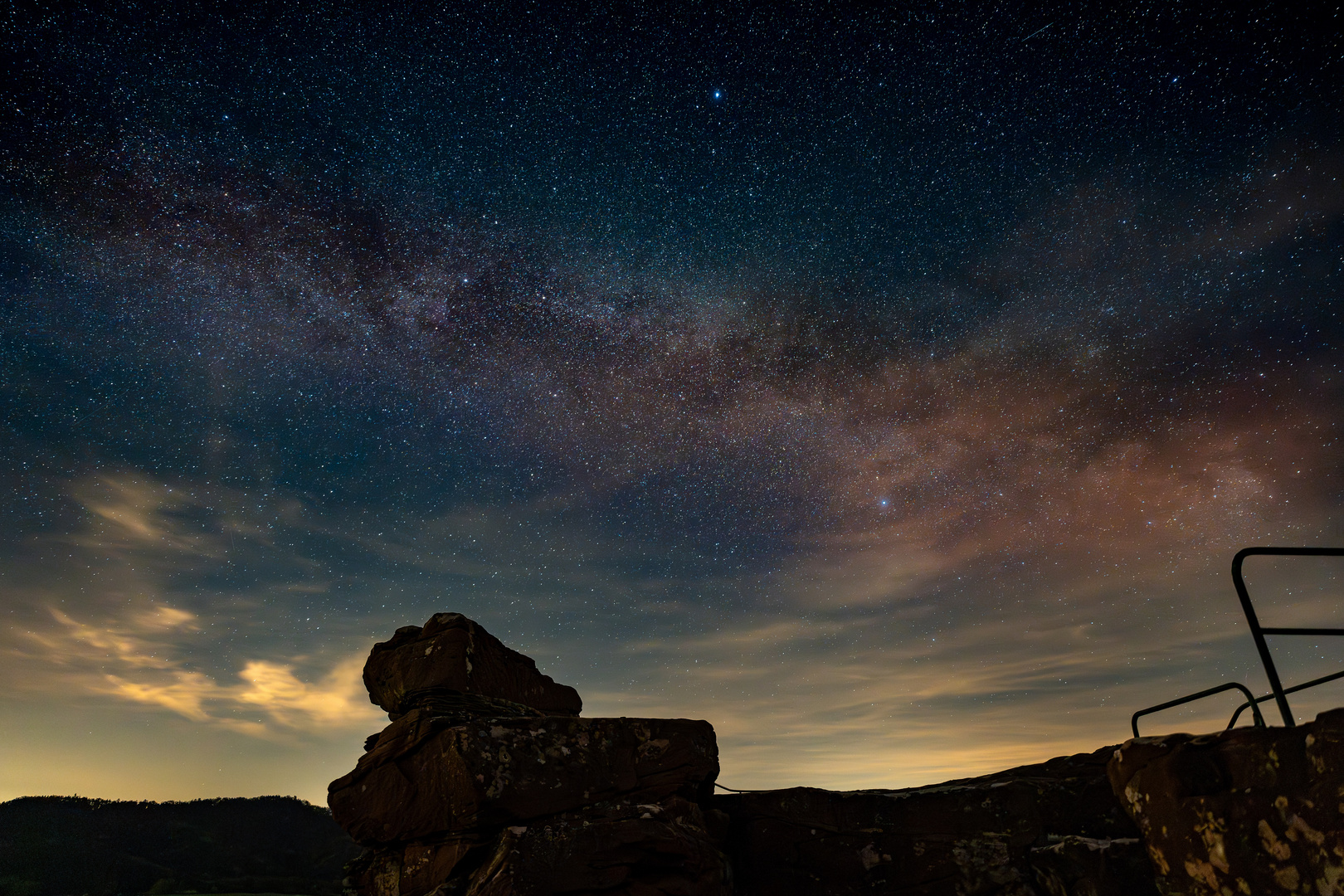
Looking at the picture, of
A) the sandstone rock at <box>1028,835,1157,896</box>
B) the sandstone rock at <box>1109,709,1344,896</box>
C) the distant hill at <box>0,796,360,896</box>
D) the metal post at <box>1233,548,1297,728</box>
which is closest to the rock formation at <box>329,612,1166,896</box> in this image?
the sandstone rock at <box>1028,835,1157,896</box>

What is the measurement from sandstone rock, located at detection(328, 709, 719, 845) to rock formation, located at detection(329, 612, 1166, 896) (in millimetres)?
17

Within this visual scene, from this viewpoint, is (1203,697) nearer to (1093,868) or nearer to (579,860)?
(1093,868)

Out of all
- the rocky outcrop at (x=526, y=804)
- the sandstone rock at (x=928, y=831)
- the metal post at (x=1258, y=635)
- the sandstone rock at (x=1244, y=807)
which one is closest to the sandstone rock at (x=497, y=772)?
the rocky outcrop at (x=526, y=804)

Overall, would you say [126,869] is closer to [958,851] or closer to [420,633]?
[420,633]

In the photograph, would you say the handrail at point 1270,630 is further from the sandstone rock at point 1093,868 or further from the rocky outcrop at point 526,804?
the rocky outcrop at point 526,804

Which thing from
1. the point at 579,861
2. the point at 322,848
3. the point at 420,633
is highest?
the point at 420,633

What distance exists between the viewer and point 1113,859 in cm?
583

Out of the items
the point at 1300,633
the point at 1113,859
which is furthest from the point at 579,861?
the point at 1300,633

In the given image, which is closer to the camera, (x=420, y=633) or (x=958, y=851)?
(x=958, y=851)

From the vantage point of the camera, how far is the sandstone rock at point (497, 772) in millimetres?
6465

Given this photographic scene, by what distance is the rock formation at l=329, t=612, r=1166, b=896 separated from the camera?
616 centimetres

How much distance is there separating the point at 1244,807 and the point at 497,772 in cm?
591

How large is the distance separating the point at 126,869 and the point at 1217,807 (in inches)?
3782

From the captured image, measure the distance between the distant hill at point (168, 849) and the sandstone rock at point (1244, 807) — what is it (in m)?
73.1
